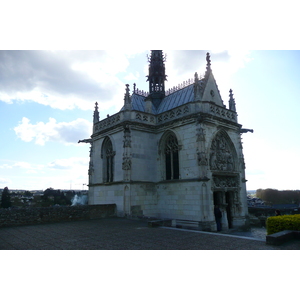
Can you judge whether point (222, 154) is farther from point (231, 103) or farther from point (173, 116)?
point (231, 103)

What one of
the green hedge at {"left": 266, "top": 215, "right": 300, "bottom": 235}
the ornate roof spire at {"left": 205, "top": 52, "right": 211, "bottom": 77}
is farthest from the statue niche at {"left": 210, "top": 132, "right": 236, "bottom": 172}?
the green hedge at {"left": 266, "top": 215, "right": 300, "bottom": 235}

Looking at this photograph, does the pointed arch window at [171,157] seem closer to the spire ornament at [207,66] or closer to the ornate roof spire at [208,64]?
the spire ornament at [207,66]

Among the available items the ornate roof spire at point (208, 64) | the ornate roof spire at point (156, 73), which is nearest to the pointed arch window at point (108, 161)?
the ornate roof spire at point (156, 73)

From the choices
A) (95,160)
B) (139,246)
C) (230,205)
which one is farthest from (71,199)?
(139,246)

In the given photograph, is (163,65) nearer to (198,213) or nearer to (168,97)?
(168,97)

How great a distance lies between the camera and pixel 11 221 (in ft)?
49.9

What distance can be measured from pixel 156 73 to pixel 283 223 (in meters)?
21.6

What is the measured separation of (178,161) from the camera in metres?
20.2

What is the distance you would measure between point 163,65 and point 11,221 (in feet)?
70.9

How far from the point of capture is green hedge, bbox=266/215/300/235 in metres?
10.4

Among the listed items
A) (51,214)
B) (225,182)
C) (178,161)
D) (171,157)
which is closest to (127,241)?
(51,214)

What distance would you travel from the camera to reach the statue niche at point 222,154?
1951 centimetres

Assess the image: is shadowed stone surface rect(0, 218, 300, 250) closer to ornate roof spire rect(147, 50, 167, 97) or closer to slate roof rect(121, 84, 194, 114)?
slate roof rect(121, 84, 194, 114)

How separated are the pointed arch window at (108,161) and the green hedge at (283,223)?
14.3 meters
